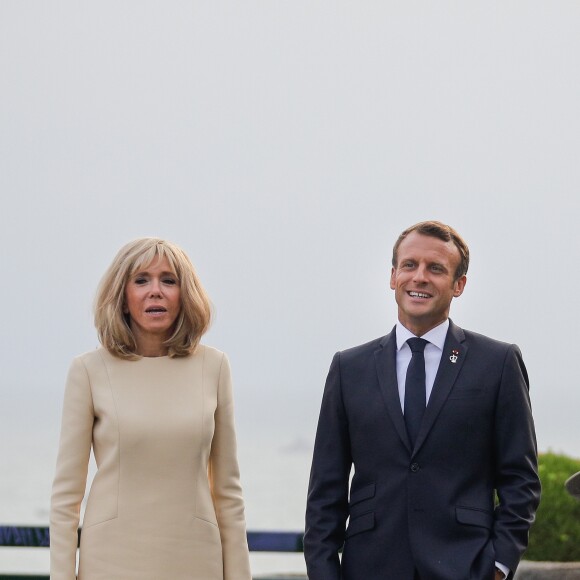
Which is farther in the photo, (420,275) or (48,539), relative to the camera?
(48,539)

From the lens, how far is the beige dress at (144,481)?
3299mm

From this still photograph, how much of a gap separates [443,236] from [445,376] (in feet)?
1.27

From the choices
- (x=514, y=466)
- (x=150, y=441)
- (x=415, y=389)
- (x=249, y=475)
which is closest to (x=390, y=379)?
(x=415, y=389)

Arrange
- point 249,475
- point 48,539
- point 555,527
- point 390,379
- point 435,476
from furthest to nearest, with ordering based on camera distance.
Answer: point 249,475, point 555,527, point 48,539, point 390,379, point 435,476

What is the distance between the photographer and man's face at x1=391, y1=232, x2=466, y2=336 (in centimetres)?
334

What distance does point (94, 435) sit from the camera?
11.1 feet

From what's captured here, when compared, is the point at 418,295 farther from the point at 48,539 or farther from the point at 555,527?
the point at 555,527

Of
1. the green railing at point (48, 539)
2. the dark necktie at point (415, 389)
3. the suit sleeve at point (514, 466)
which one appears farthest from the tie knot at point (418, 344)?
the green railing at point (48, 539)

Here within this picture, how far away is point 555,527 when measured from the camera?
546cm

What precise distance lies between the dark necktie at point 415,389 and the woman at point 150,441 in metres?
0.52

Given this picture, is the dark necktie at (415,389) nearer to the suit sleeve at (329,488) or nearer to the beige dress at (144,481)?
the suit sleeve at (329,488)

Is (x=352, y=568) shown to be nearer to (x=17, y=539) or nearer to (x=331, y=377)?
(x=331, y=377)

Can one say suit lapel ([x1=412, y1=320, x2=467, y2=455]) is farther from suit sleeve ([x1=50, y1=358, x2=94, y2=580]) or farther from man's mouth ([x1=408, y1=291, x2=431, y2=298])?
suit sleeve ([x1=50, y1=358, x2=94, y2=580])

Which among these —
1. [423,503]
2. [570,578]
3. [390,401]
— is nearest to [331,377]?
[390,401]
